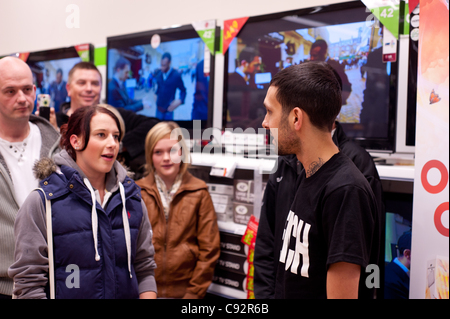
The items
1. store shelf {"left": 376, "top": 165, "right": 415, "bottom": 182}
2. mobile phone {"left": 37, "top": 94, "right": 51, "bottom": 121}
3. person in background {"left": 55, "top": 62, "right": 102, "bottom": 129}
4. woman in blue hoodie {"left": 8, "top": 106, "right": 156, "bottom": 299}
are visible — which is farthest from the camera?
person in background {"left": 55, "top": 62, "right": 102, "bottom": 129}

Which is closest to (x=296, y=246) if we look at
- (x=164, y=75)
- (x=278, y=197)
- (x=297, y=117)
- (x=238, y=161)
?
(x=297, y=117)

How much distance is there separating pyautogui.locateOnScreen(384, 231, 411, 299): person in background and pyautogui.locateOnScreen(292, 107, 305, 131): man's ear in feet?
3.31

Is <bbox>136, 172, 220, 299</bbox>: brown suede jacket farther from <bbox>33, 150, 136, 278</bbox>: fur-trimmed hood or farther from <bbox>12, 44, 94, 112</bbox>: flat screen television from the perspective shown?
<bbox>12, 44, 94, 112</bbox>: flat screen television

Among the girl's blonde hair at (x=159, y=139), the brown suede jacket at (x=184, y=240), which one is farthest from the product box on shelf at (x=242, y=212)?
the girl's blonde hair at (x=159, y=139)

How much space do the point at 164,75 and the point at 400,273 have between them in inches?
77.3

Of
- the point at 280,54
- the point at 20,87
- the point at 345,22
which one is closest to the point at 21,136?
the point at 20,87

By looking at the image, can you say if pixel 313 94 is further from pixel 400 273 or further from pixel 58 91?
pixel 58 91

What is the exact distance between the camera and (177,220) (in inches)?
88.2

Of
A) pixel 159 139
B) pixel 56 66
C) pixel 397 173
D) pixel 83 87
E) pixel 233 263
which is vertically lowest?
pixel 233 263

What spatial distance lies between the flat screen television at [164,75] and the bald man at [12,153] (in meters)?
1.28

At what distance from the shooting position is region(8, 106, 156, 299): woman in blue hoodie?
4.23 ft

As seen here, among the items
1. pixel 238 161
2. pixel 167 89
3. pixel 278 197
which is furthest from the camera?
pixel 167 89

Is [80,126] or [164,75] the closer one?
[80,126]


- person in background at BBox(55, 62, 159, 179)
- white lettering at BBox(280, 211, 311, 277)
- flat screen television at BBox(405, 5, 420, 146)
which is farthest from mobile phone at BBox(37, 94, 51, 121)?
flat screen television at BBox(405, 5, 420, 146)
